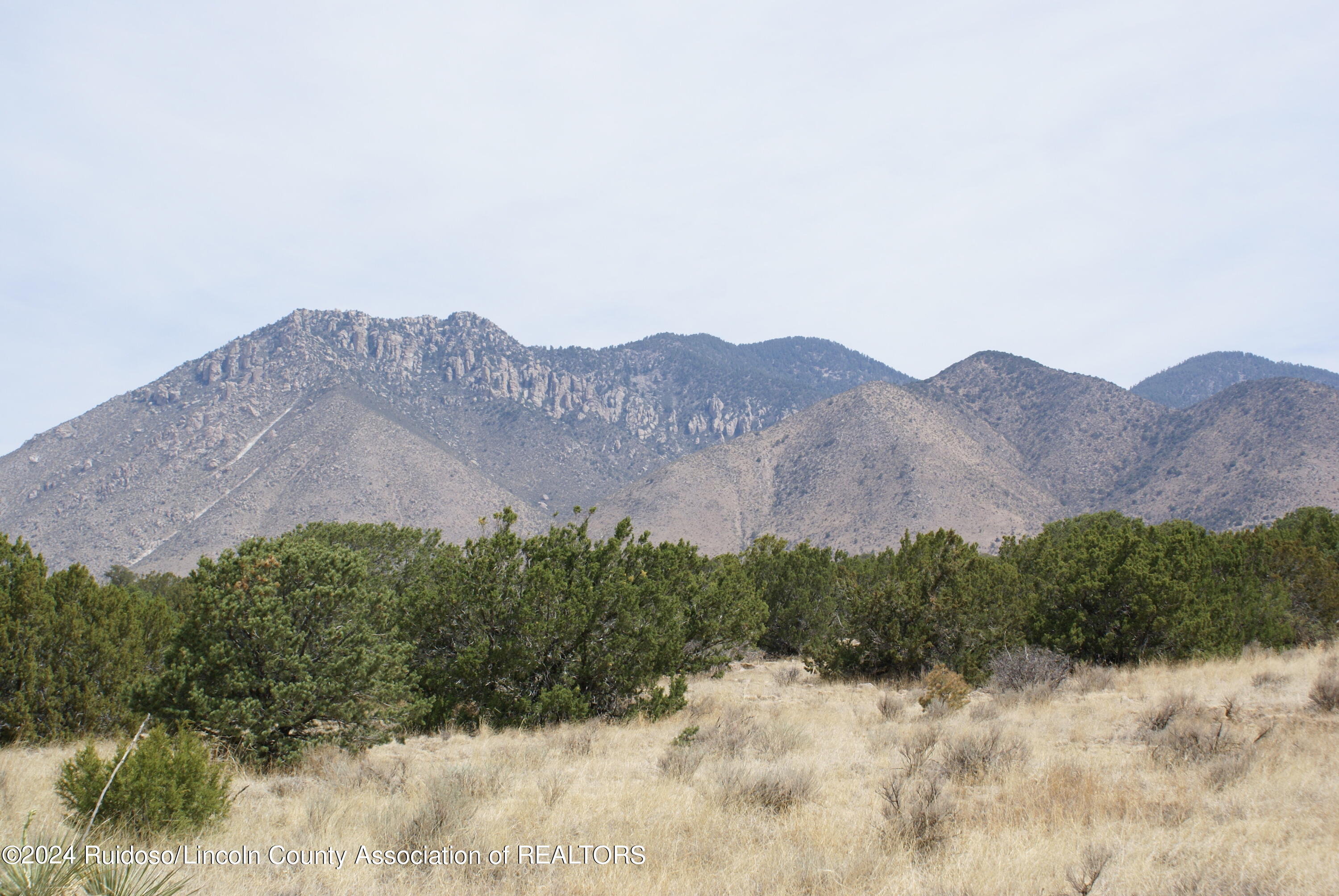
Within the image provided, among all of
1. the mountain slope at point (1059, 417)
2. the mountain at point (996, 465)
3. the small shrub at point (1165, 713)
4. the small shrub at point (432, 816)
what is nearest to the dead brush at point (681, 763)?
the small shrub at point (432, 816)

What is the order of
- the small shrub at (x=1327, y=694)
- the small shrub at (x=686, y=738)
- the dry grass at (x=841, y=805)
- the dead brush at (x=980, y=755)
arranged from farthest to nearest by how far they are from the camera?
1. the small shrub at (x=1327, y=694)
2. the small shrub at (x=686, y=738)
3. the dead brush at (x=980, y=755)
4. the dry grass at (x=841, y=805)

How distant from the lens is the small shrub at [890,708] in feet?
36.6

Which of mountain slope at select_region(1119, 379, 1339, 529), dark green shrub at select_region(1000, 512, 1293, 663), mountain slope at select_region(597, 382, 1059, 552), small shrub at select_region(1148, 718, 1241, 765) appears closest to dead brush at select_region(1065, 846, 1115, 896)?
small shrub at select_region(1148, 718, 1241, 765)

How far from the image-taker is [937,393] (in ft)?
359

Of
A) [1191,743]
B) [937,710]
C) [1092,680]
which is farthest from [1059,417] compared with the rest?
[1191,743]

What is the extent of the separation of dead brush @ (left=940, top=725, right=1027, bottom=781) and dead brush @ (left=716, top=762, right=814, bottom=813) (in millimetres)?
1558

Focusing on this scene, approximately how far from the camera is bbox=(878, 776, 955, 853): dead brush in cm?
545

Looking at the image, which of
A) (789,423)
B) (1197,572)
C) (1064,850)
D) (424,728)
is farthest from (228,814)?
(789,423)

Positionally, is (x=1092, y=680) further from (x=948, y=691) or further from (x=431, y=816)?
(x=431, y=816)

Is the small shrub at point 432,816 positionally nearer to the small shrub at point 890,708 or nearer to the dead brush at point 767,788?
the dead brush at point 767,788

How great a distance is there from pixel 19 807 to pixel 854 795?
7.52 m

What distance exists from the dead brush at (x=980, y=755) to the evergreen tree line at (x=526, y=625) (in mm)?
5071

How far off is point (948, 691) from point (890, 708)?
92cm

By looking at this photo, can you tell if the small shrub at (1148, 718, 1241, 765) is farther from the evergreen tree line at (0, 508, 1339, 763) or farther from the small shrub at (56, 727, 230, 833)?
the small shrub at (56, 727, 230, 833)
